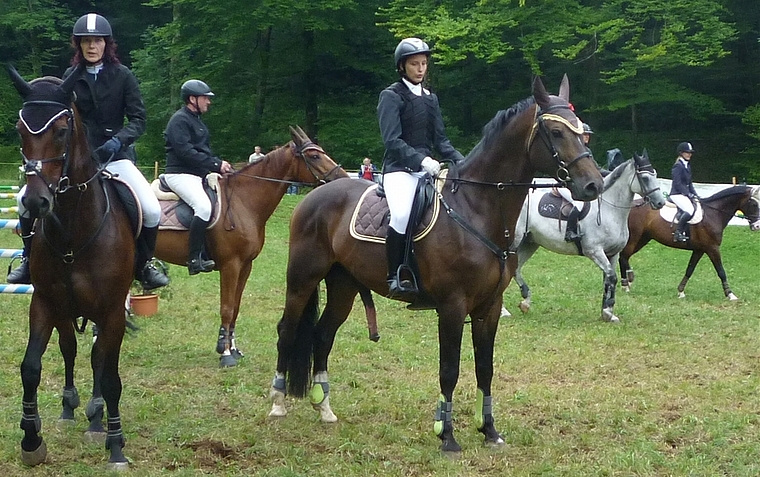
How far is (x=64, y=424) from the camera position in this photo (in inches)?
257

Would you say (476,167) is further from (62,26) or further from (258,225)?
(62,26)

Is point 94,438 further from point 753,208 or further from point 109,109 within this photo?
point 753,208

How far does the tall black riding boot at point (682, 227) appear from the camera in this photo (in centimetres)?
1505

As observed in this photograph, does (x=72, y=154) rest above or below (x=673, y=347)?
above

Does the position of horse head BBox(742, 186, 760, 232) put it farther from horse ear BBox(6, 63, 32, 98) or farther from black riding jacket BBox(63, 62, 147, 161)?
horse ear BBox(6, 63, 32, 98)

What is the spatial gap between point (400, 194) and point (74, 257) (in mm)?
2400

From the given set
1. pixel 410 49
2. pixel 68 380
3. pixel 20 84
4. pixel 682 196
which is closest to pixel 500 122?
pixel 410 49

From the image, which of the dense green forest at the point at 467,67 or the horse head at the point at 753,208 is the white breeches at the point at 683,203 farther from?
the dense green forest at the point at 467,67

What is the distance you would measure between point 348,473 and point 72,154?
2.80m

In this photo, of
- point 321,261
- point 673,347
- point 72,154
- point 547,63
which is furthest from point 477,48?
point 72,154

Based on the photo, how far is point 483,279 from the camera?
6.03 metres

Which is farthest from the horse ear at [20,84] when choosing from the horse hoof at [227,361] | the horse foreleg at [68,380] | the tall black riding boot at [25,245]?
the horse hoof at [227,361]

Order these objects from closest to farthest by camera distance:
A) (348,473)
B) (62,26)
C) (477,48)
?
(348,473), (477,48), (62,26)

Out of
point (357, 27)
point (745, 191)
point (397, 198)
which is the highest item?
point (357, 27)
